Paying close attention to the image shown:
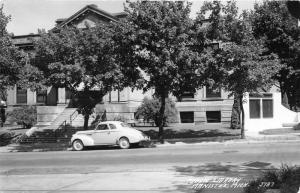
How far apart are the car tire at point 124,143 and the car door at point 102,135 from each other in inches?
26.2

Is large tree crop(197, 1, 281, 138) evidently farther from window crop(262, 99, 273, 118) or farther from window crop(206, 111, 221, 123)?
window crop(206, 111, 221, 123)

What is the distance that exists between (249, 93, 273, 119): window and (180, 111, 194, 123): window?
310 inches

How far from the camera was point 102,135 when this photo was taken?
25.1 meters

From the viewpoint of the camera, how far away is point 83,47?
27906mm

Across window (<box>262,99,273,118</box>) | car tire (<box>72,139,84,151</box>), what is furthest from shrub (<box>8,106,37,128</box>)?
window (<box>262,99,273,118</box>)

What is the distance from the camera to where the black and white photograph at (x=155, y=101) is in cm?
1404

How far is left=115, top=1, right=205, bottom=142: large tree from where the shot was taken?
25.6m

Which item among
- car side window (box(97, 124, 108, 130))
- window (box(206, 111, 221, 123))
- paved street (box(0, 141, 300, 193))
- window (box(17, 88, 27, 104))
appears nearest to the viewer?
paved street (box(0, 141, 300, 193))

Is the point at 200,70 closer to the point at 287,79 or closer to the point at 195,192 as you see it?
the point at 287,79

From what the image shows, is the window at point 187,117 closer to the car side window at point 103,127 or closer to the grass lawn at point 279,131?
the grass lawn at point 279,131

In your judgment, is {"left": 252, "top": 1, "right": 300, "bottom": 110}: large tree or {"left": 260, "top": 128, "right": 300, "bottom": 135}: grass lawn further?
{"left": 252, "top": 1, "right": 300, "bottom": 110}: large tree

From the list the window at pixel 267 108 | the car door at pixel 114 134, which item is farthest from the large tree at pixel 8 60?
the window at pixel 267 108

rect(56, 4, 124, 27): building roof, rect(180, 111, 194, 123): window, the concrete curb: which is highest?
rect(56, 4, 124, 27): building roof

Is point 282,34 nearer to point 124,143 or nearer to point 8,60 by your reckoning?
point 124,143
